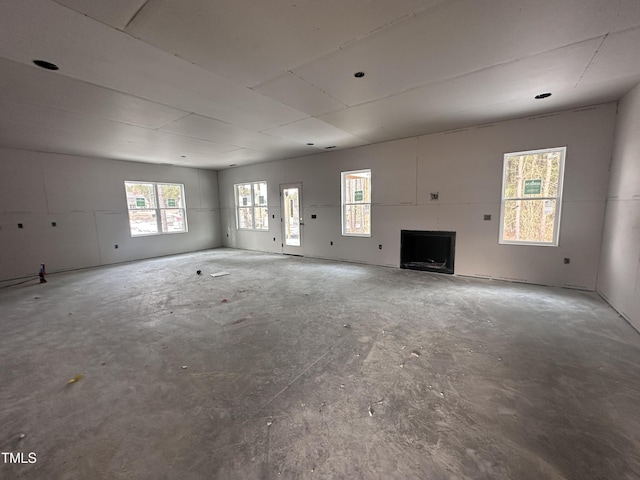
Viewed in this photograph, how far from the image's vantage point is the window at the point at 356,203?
6.15 meters

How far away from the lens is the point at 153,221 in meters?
7.59

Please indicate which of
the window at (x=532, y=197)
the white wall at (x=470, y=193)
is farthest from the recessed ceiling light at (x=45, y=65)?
the window at (x=532, y=197)

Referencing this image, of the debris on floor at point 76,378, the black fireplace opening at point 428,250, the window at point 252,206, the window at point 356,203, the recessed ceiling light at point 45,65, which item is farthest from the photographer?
→ the window at point 252,206

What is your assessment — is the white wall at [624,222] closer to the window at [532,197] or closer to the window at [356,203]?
the window at [532,197]

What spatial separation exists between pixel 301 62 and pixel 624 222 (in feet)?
14.0

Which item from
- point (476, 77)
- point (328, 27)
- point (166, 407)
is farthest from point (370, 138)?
point (166, 407)

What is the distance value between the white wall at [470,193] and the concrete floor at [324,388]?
75 cm

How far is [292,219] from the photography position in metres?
7.52

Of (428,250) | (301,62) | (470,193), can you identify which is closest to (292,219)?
(428,250)

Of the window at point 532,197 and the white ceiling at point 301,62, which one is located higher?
the white ceiling at point 301,62

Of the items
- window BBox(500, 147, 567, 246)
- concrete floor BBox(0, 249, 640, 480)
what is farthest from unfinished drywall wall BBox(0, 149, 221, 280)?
window BBox(500, 147, 567, 246)

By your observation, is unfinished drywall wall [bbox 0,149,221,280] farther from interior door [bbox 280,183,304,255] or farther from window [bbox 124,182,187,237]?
interior door [bbox 280,183,304,255]

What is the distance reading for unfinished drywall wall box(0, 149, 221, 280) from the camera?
5316 mm

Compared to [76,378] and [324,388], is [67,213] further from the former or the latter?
[324,388]
